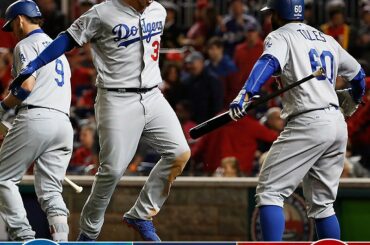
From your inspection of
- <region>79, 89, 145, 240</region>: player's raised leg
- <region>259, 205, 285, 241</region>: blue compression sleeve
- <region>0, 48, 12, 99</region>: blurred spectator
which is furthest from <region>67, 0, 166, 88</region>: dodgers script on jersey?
<region>0, 48, 12, 99</region>: blurred spectator

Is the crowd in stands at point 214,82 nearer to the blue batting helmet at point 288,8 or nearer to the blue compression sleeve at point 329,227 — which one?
the blue batting helmet at point 288,8

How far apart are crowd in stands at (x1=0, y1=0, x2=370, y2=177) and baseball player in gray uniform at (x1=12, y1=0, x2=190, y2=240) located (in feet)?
9.45

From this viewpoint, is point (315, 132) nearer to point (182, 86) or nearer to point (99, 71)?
point (99, 71)

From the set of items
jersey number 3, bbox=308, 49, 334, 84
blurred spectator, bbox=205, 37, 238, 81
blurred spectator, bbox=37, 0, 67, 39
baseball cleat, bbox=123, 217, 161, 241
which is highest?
jersey number 3, bbox=308, 49, 334, 84

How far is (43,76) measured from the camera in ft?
34.8

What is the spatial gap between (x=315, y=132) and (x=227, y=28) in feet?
24.7

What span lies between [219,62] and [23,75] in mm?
6099

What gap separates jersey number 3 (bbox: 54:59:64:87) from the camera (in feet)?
35.1

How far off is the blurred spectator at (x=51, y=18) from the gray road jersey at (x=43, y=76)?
6.68m

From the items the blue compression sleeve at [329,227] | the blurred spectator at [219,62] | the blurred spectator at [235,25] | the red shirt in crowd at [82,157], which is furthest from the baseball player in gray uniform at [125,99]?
the blurred spectator at [235,25]

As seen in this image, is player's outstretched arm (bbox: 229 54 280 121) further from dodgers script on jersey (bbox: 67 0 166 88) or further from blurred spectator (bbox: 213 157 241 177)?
blurred spectator (bbox: 213 157 241 177)

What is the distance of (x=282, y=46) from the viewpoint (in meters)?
9.95

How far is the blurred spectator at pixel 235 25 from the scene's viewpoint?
56.3ft

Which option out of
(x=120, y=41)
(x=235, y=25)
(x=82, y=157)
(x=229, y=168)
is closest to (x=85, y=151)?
(x=82, y=157)
